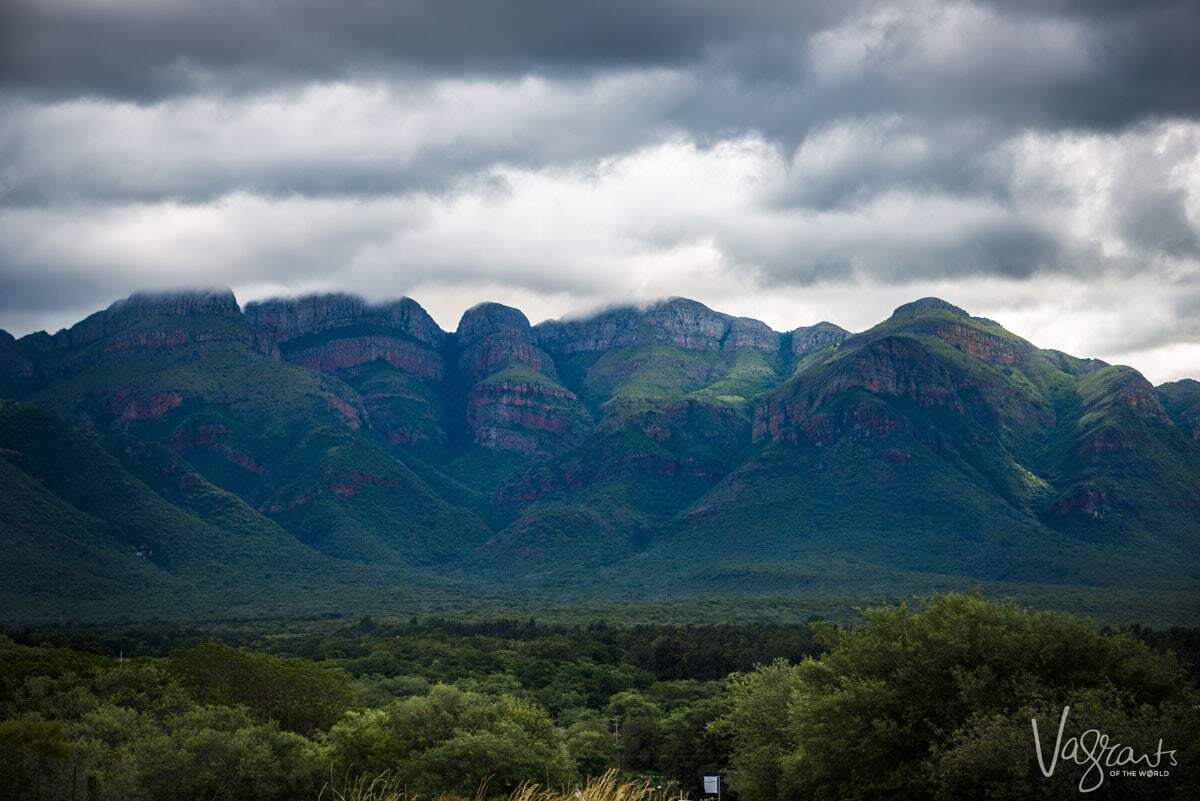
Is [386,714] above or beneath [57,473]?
beneath

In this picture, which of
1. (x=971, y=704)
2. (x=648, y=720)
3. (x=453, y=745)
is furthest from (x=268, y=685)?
(x=971, y=704)

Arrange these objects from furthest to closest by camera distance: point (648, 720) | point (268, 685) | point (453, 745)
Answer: point (648, 720) < point (268, 685) < point (453, 745)

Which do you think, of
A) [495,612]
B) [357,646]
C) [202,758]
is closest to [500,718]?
[202,758]

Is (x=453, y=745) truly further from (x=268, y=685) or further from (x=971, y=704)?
(x=268, y=685)

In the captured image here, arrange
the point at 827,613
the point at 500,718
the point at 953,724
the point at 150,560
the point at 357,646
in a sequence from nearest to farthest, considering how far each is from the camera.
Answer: the point at 953,724
the point at 500,718
the point at 357,646
the point at 827,613
the point at 150,560

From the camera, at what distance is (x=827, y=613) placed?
464 ft

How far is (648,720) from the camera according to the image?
7444 cm

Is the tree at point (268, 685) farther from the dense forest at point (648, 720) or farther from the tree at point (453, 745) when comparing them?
the tree at point (453, 745)

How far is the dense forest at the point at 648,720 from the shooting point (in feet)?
102

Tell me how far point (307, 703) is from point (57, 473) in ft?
502

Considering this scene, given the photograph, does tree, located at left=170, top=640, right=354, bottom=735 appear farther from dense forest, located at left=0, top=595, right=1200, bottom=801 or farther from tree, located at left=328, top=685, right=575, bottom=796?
tree, located at left=328, top=685, right=575, bottom=796

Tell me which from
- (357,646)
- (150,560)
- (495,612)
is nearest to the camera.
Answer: (357,646)

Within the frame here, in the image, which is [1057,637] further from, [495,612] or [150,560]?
[150,560]

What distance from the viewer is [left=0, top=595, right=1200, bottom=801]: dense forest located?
31.1 m
